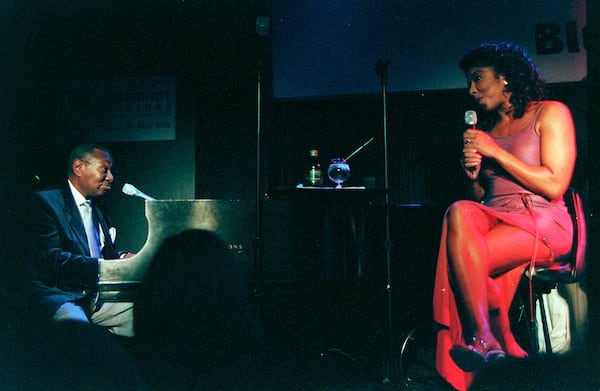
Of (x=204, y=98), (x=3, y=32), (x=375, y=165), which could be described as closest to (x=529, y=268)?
(x=375, y=165)

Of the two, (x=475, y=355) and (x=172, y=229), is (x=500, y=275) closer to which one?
(x=475, y=355)

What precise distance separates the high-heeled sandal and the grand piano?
1166 mm

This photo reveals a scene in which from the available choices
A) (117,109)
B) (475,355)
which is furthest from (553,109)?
(117,109)

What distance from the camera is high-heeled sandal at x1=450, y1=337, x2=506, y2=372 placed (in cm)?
169

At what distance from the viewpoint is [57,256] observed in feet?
7.09

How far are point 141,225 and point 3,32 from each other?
1.96 m

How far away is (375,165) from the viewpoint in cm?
340

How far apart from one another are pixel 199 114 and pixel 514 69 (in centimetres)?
226

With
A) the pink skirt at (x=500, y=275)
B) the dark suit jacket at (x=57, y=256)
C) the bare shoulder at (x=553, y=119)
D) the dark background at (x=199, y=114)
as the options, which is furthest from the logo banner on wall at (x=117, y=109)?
the bare shoulder at (x=553, y=119)

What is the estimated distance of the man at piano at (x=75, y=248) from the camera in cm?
212

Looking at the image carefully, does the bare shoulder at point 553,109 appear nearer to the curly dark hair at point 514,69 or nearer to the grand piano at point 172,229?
the curly dark hair at point 514,69

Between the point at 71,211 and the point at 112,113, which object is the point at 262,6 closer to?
the point at 112,113

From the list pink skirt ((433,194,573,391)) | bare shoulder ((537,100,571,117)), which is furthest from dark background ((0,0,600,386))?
pink skirt ((433,194,573,391))

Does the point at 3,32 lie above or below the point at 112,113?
above
